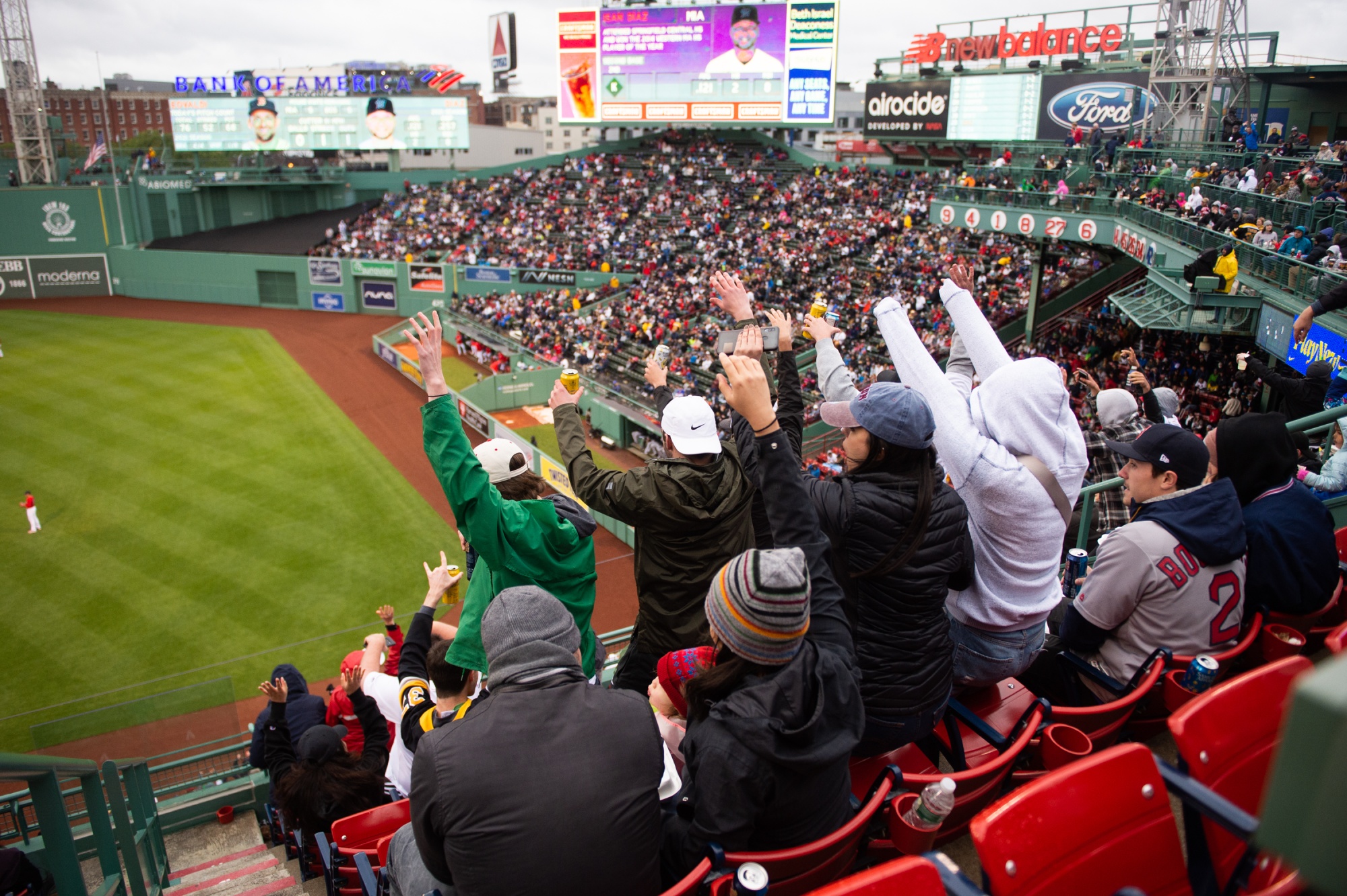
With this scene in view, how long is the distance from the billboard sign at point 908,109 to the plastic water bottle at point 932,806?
1182 inches

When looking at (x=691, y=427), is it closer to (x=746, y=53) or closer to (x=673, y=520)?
(x=673, y=520)

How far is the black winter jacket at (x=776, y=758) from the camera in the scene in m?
2.04

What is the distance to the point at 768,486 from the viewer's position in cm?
248

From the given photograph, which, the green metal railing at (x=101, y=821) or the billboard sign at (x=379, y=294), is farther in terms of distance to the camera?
the billboard sign at (x=379, y=294)

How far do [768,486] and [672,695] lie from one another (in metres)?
0.80

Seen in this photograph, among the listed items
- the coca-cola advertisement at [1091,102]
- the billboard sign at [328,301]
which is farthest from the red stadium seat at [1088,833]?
the billboard sign at [328,301]

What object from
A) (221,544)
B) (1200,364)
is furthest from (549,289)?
(1200,364)

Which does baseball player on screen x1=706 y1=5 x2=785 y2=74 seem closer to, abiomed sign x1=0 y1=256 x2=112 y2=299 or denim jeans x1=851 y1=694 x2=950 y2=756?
abiomed sign x1=0 y1=256 x2=112 y2=299

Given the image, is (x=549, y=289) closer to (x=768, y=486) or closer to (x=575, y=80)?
(x=575, y=80)

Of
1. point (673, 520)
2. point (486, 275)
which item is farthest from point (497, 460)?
point (486, 275)

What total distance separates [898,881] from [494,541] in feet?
6.41

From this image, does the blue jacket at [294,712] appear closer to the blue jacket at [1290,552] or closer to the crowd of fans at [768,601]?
the crowd of fans at [768,601]

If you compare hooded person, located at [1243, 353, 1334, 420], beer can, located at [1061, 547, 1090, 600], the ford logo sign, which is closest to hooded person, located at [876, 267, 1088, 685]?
beer can, located at [1061, 547, 1090, 600]

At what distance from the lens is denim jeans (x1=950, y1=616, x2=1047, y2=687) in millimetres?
3141
